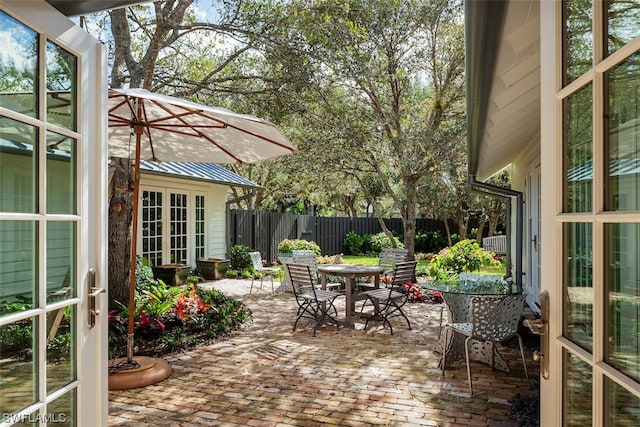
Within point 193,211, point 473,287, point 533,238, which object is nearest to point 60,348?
point 473,287

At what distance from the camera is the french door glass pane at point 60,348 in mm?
1824

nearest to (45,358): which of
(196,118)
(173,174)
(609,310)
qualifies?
(609,310)

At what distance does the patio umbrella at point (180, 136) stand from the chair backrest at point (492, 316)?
2.47 m

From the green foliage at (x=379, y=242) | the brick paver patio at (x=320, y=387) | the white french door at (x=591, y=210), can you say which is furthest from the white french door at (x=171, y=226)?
the white french door at (x=591, y=210)

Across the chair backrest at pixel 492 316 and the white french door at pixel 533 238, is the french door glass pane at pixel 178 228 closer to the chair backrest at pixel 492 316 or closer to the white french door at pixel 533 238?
the white french door at pixel 533 238

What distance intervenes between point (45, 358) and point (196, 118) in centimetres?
310

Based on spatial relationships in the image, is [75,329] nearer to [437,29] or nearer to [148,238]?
[148,238]

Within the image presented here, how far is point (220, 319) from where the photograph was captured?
20.4 ft

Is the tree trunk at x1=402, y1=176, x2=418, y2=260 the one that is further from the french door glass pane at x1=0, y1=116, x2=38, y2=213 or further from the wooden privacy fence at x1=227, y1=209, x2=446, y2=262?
the french door glass pane at x1=0, y1=116, x2=38, y2=213

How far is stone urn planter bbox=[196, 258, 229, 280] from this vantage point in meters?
11.0

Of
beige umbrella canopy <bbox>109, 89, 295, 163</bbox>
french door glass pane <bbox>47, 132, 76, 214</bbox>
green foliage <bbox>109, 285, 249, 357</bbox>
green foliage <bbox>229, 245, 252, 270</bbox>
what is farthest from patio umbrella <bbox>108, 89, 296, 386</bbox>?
green foliage <bbox>229, 245, 252, 270</bbox>

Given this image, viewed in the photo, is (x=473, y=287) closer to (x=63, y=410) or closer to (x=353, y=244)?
(x=63, y=410)

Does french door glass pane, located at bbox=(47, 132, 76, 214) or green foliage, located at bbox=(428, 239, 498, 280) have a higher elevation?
french door glass pane, located at bbox=(47, 132, 76, 214)

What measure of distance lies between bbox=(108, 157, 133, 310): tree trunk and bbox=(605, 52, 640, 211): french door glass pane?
5.79 meters
